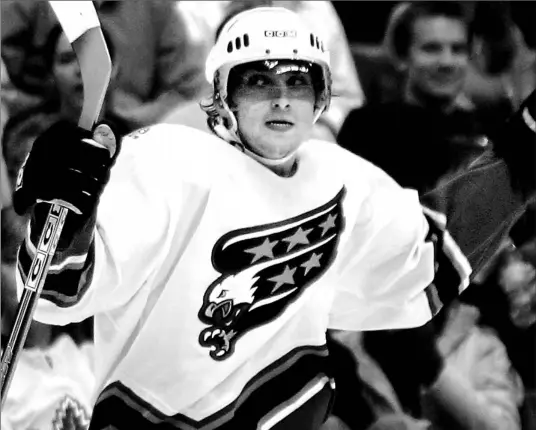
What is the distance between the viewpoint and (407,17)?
1825 millimetres

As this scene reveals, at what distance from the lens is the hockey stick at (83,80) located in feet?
4.35

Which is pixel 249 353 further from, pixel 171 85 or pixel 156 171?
pixel 171 85

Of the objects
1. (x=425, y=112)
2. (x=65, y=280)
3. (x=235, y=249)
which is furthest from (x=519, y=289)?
(x=65, y=280)

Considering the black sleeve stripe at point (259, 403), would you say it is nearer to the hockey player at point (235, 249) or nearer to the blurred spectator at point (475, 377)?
the hockey player at point (235, 249)

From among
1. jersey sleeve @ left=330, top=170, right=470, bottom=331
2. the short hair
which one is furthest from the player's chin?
the short hair

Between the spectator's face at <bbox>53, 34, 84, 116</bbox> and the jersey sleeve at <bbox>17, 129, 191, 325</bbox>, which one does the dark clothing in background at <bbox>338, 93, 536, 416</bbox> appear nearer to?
the jersey sleeve at <bbox>17, 129, 191, 325</bbox>

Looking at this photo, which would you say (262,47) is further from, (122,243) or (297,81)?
(122,243)

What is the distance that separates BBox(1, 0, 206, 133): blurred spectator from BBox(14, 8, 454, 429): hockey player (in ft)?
0.30

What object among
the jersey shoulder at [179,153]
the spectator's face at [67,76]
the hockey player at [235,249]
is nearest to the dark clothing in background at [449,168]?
the hockey player at [235,249]

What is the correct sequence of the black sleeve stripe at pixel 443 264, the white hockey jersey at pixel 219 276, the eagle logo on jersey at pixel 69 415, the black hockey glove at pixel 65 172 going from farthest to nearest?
the black sleeve stripe at pixel 443 264, the eagle logo on jersey at pixel 69 415, the white hockey jersey at pixel 219 276, the black hockey glove at pixel 65 172

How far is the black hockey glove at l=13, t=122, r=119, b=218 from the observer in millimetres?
1308

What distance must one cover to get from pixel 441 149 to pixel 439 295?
0.32m

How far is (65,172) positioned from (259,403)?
2.18ft

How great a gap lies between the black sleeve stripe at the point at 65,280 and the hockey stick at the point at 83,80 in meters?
0.02
